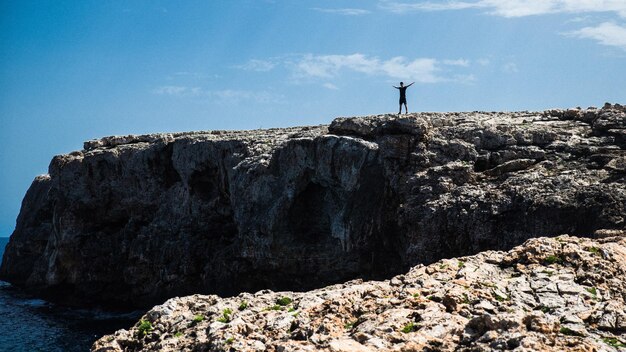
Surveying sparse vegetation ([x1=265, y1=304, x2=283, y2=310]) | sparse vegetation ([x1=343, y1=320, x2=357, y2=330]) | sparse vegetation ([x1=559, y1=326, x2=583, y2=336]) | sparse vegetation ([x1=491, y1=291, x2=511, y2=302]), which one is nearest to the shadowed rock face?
sparse vegetation ([x1=491, y1=291, x2=511, y2=302])

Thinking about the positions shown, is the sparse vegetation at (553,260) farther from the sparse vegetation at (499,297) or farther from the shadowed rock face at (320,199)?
the shadowed rock face at (320,199)

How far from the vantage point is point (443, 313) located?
16.4m

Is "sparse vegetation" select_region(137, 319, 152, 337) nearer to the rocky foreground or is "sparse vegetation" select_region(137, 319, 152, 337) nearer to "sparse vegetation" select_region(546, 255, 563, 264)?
the rocky foreground

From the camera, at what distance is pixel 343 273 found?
4516 centimetres

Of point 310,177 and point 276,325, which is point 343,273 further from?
point 276,325

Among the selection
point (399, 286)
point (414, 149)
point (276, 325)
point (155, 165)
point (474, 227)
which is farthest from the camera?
point (155, 165)

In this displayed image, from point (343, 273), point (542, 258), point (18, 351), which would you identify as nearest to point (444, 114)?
point (343, 273)

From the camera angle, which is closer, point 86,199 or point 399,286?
point 399,286

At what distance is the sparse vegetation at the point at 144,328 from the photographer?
64.4 feet

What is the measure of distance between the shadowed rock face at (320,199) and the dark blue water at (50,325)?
132 inches

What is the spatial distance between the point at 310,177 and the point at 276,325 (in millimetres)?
30342

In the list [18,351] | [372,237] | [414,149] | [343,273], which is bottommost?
[18,351]

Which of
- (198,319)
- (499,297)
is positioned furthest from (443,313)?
(198,319)

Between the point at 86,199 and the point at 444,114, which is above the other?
the point at 444,114
